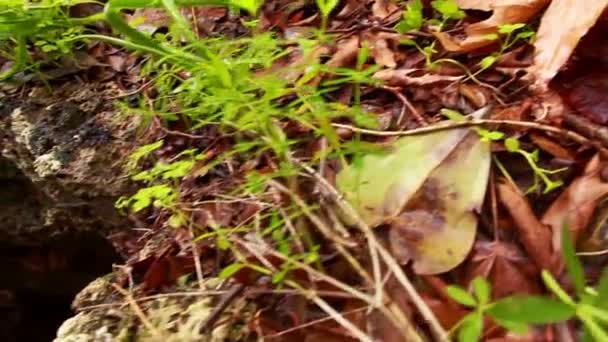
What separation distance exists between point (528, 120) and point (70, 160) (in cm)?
92

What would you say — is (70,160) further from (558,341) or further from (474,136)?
(558,341)

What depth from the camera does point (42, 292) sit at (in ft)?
7.47

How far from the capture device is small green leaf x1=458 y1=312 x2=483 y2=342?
0.82 metres

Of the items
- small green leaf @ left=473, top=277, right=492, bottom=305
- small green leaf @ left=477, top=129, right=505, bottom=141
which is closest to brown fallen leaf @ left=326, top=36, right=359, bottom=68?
small green leaf @ left=477, top=129, right=505, bottom=141

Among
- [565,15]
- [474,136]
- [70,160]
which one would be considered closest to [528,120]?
[474,136]

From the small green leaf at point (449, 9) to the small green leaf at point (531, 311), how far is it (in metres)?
0.61

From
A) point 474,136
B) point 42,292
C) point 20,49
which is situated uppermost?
point 20,49

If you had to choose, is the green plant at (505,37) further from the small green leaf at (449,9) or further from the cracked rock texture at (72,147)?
the cracked rock texture at (72,147)

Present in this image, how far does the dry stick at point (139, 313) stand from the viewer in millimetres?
1080

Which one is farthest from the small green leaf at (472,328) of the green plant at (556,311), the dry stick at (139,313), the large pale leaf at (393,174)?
the dry stick at (139,313)

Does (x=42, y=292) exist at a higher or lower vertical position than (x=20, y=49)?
lower

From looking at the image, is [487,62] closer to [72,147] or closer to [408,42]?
[408,42]

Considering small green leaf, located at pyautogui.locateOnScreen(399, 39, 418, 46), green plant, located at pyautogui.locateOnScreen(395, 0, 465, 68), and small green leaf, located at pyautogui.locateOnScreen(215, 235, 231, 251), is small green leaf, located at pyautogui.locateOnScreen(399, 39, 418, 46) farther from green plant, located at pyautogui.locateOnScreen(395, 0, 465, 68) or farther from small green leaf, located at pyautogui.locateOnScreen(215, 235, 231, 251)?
small green leaf, located at pyautogui.locateOnScreen(215, 235, 231, 251)

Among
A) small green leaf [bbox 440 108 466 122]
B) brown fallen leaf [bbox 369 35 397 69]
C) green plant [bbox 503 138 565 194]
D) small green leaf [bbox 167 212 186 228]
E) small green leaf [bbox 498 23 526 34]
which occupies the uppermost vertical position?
small green leaf [bbox 498 23 526 34]
